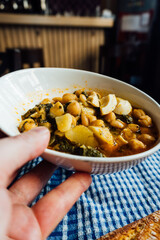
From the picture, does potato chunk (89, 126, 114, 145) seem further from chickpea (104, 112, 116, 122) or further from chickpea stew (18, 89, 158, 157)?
chickpea (104, 112, 116, 122)

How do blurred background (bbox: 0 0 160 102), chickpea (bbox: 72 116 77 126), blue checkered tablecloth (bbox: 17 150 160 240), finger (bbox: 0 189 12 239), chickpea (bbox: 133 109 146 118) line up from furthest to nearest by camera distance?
blurred background (bbox: 0 0 160 102) → chickpea (bbox: 133 109 146 118) → chickpea (bbox: 72 116 77 126) → blue checkered tablecloth (bbox: 17 150 160 240) → finger (bbox: 0 189 12 239)

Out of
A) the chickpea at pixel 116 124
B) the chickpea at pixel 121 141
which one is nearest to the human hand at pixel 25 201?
the chickpea at pixel 121 141

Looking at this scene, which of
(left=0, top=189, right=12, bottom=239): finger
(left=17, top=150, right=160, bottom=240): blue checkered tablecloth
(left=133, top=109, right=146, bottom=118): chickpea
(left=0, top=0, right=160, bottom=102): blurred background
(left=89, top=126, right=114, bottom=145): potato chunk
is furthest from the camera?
(left=0, top=0, right=160, bottom=102): blurred background

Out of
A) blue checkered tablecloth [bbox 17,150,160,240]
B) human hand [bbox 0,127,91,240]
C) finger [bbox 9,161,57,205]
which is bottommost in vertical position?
blue checkered tablecloth [bbox 17,150,160,240]

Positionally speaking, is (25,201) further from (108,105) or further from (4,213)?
(108,105)

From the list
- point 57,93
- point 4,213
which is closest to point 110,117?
point 57,93

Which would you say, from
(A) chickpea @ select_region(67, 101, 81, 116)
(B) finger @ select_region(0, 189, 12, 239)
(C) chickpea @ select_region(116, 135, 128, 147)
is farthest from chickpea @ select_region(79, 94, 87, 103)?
(B) finger @ select_region(0, 189, 12, 239)
